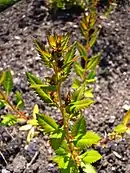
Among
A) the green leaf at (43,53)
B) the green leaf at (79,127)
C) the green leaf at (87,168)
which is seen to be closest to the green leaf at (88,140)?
the green leaf at (79,127)

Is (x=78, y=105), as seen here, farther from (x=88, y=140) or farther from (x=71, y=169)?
(x=71, y=169)

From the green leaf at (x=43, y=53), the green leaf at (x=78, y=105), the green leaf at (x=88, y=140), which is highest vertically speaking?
the green leaf at (x=43, y=53)

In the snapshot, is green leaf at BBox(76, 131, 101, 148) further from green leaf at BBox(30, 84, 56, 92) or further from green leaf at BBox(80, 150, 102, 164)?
green leaf at BBox(30, 84, 56, 92)

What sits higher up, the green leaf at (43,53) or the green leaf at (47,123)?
the green leaf at (43,53)

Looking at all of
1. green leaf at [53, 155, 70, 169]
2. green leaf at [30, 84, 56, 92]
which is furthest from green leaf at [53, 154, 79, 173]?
green leaf at [30, 84, 56, 92]

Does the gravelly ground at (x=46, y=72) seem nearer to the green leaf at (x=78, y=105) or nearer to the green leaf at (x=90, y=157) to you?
the green leaf at (x=90, y=157)

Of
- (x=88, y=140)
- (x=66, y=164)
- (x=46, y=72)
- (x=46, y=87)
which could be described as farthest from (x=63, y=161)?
(x=46, y=72)
